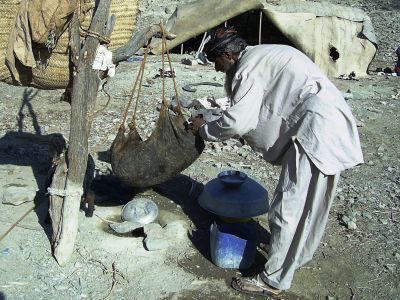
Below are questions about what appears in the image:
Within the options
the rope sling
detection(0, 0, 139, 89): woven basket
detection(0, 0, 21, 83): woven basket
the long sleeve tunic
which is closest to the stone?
the rope sling

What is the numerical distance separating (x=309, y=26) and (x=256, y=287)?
6.95 meters

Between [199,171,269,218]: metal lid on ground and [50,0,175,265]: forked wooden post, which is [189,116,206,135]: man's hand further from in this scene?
[50,0,175,265]: forked wooden post

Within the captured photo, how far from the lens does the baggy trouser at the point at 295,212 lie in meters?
3.61

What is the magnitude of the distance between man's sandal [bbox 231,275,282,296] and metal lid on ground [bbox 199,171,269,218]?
53 centimetres

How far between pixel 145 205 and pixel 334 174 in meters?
1.72

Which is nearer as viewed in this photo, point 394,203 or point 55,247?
point 55,247

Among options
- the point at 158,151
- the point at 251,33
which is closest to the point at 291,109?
the point at 158,151

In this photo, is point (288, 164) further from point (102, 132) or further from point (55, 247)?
point (102, 132)

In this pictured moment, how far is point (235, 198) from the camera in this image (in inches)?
169

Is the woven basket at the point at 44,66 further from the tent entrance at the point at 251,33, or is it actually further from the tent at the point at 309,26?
the tent entrance at the point at 251,33

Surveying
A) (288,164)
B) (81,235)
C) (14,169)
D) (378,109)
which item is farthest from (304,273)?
(378,109)

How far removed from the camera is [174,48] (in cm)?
1127

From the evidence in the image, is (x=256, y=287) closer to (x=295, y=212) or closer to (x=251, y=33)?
(x=295, y=212)

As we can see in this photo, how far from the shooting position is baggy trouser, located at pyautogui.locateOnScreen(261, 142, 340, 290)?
142 inches
